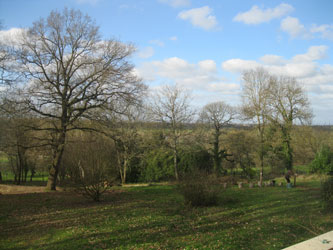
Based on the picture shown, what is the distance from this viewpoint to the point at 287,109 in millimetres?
27797

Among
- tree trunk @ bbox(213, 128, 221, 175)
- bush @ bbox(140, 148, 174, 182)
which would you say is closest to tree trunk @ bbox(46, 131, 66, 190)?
bush @ bbox(140, 148, 174, 182)

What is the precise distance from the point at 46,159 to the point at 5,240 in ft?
66.2

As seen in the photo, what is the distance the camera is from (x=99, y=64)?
14742 mm

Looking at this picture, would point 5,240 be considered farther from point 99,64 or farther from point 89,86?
point 99,64

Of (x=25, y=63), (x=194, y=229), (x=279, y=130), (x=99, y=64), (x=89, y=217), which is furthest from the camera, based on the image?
(x=279, y=130)

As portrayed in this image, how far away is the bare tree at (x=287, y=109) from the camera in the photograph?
27.1 m

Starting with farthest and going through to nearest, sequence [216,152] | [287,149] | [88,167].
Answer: [216,152] → [287,149] → [88,167]

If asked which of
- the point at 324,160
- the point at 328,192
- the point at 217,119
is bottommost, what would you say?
the point at 328,192

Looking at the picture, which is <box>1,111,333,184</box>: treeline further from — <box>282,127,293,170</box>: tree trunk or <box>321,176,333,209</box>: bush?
<box>321,176,333,209</box>: bush

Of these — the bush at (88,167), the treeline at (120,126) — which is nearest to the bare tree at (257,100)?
the treeline at (120,126)

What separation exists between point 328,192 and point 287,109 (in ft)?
66.3

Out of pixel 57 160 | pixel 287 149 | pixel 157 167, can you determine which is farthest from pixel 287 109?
pixel 57 160

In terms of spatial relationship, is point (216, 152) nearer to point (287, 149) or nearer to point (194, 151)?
point (194, 151)

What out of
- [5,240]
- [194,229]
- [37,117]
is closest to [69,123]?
[37,117]
